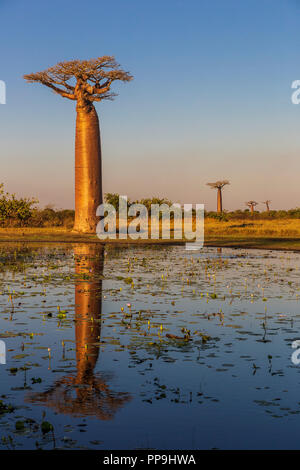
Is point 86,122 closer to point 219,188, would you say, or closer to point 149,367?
point 149,367

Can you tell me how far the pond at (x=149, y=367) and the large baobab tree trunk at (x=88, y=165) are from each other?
20036mm

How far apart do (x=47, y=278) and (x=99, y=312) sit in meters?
4.80

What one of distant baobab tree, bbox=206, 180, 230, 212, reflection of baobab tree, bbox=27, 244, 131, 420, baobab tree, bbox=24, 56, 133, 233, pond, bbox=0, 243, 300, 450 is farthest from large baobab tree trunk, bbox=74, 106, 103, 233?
distant baobab tree, bbox=206, 180, 230, 212

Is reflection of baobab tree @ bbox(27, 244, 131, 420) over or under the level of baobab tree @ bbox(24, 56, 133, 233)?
under

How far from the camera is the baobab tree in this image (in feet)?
102

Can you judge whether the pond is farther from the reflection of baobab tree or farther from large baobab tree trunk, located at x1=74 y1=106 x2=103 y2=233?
large baobab tree trunk, located at x1=74 y1=106 x2=103 y2=233

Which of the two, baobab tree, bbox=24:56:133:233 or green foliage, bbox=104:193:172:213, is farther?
green foliage, bbox=104:193:172:213

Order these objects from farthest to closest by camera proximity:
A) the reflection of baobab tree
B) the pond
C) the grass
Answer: the grass < the reflection of baobab tree < the pond

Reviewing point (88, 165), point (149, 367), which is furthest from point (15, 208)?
point (149, 367)

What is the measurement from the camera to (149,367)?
586 cm

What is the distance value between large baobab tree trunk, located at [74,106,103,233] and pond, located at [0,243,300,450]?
2004cm

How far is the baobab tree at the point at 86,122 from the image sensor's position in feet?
102

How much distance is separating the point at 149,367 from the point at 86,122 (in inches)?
1068

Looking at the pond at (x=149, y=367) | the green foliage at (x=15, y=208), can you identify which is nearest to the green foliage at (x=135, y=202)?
the green foliage at (x=15, y=208)
